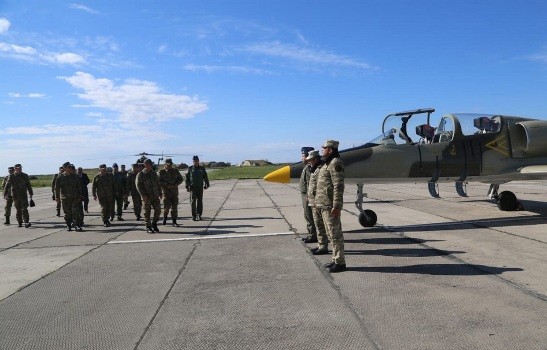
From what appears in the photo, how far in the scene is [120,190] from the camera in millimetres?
14523

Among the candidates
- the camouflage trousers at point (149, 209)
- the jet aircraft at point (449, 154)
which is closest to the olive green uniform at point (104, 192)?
the camouflage trousers at point (149, 209)

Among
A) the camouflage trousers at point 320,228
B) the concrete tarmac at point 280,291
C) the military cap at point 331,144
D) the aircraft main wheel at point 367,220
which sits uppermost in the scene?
the military cap at point 331,144

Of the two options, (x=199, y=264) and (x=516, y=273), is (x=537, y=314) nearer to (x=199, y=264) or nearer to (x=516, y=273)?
(x=516, y=273)

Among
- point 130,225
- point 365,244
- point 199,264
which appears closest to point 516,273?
point 365,244

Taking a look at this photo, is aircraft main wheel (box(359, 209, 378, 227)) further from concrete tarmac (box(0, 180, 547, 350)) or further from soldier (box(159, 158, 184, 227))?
soldier (box(159, 158, 184, 227))

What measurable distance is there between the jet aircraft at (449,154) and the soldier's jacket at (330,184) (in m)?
2.40

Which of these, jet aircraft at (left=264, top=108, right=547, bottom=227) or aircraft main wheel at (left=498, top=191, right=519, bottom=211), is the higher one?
jet aircraft at (left=264, top=108, right=547, bottom=227)

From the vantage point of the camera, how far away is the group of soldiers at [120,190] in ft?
34.5

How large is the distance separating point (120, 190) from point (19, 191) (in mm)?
3191

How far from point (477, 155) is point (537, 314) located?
285 inches

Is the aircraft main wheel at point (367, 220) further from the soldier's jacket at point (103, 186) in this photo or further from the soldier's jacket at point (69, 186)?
the soldier's jacket at point (69, 186)

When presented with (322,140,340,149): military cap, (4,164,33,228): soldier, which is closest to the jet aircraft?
(322,140,340,149): military cap

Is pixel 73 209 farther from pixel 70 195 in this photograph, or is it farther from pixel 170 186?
pixel 170 186

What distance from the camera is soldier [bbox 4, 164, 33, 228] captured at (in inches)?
505
